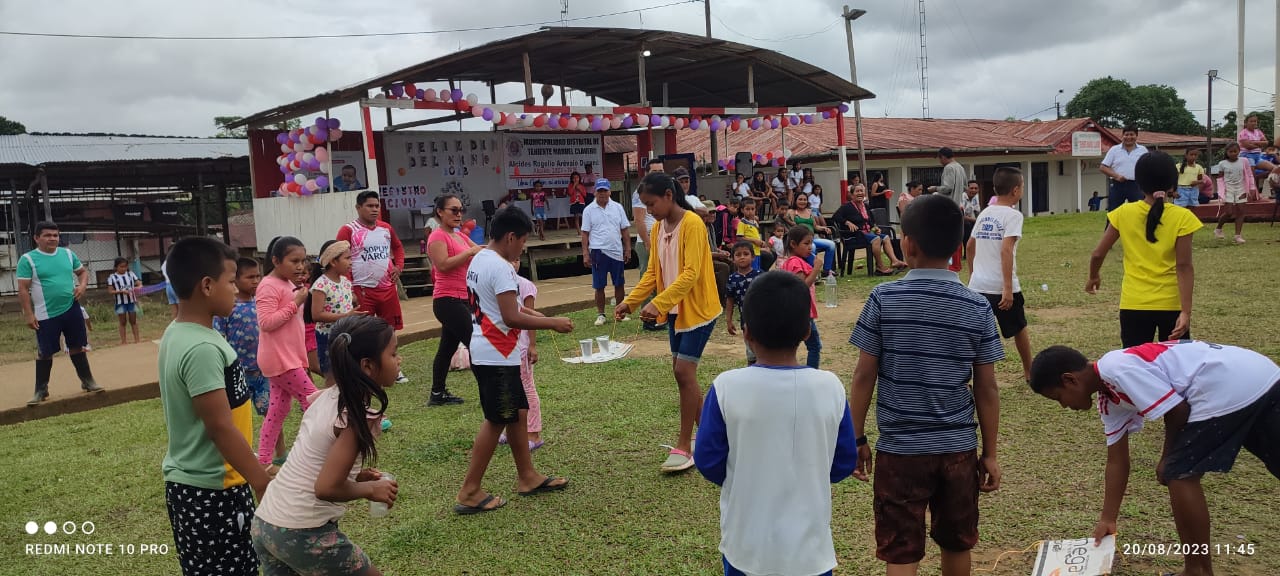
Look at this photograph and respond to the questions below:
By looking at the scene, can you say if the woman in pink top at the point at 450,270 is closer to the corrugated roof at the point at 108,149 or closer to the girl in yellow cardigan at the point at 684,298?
the girl in yellow cardigan at the point at 684,298

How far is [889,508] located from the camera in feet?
9.64

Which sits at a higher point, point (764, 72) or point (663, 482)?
point (764, 72)

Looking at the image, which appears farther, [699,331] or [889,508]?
[699,331]

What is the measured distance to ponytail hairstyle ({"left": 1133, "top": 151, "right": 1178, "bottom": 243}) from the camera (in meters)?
4.49

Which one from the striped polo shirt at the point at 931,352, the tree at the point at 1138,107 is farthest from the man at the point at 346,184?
the tree at the point at 1138,107

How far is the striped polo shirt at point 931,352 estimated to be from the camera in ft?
9.37

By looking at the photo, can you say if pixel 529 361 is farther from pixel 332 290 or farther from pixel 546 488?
pixel 332 290

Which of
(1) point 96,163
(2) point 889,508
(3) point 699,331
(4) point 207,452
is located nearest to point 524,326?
(3) point 699,331

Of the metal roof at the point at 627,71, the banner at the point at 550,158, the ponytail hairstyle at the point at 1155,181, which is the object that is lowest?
the ponytail hairstyle at the point at 1155,181

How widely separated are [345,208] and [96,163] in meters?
5.65

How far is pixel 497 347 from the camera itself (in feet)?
14.7

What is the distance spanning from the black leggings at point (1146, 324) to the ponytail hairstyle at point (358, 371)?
4027 mm

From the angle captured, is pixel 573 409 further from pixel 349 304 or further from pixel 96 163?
pixel 96 163

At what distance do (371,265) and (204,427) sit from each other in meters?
4.59
